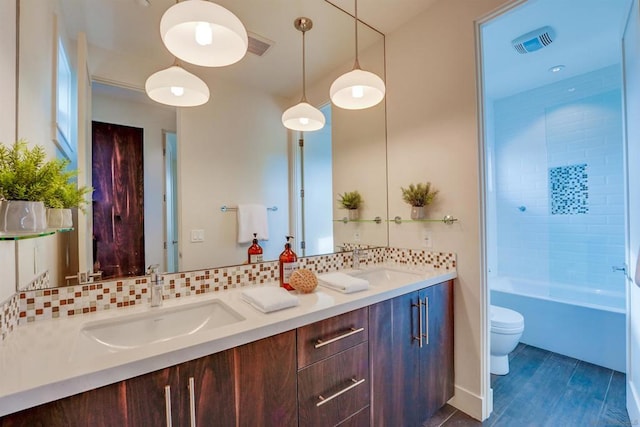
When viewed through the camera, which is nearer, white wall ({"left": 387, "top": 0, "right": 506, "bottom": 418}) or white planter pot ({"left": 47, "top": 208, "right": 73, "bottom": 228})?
white planter pot ({"left": 47, "top": 208, "right": 73, "bottom": 228})

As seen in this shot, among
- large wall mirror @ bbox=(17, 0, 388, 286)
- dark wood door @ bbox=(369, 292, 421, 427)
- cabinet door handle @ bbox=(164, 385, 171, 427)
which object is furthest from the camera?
dark wood door @ bbox=(369, 292, 421, 427)

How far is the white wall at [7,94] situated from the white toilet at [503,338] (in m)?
2.73

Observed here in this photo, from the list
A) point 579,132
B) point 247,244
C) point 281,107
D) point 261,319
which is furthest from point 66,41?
point 579,132

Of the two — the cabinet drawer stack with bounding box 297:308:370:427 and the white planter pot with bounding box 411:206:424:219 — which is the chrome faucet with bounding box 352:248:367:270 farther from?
the cabinet drawer stack with bounding box 297:308:370:427

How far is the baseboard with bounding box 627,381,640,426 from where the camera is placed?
4.75ft

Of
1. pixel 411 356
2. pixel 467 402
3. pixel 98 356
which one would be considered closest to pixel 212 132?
pixel 98 356

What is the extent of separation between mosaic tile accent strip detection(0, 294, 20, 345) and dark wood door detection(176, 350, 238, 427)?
59cm

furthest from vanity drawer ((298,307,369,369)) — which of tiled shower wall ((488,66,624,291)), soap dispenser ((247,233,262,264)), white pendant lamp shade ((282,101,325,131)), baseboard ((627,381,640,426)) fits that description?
tiled shower wall ((488,66,624,291))

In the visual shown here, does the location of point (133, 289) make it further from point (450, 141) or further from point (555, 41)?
point (555, 41)

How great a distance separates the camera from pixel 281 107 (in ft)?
5.81

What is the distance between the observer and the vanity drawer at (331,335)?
1.10m

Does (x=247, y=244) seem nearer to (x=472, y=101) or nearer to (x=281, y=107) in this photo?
(x=281, y=107)

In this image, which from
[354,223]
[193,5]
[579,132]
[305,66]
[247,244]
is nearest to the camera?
[193,5]

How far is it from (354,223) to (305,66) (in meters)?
1.22
